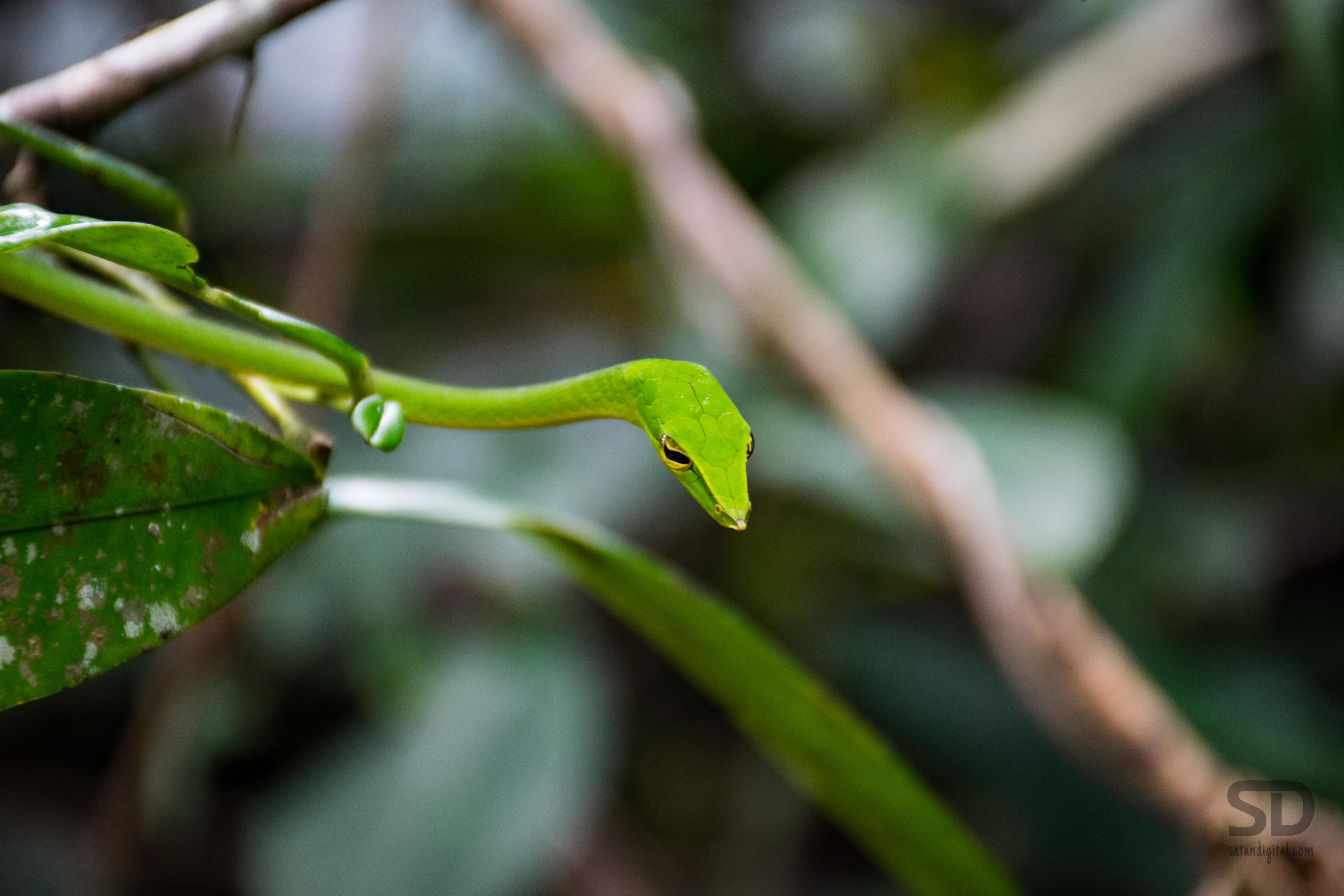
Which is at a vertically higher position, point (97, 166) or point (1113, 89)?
point (1113, 89)

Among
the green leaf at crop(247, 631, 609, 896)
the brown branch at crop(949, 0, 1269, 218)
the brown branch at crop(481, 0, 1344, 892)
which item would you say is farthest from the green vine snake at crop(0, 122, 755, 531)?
the brown branch at crop(949, 0, 1269, 218)

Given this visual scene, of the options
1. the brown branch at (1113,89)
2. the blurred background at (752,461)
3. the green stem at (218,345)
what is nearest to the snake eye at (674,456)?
the green stem at (218,345)

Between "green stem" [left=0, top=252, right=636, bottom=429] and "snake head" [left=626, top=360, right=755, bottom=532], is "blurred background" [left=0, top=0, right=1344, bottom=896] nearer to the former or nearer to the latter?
"snake head" [left=626, top=360, right=755, bottom=532]

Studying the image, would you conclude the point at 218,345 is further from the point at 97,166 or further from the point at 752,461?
the point at 752,461

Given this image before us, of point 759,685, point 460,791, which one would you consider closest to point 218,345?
point 759,685

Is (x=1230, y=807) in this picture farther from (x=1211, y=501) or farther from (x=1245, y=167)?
(x=1245, y=167)
